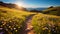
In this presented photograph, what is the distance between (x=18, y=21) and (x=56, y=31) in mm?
1273

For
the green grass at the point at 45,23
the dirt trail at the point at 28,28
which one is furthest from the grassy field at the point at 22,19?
the dirt trail at the point at 28,28

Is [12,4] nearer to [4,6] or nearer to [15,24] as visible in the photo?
[4,6]

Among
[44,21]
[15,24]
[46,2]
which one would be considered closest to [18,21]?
[15,24]

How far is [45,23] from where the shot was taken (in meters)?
3.45

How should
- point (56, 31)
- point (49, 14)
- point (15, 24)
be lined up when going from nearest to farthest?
point (56, 31) → point (15, 24) → point (49, 14)

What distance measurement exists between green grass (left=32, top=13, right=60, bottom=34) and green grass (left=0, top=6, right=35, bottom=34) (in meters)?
0.37

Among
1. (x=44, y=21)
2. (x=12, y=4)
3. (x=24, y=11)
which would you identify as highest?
(x=12, y=4)

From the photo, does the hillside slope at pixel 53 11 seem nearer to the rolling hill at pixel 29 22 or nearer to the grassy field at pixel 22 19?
the rolling hill at pixel 29 22

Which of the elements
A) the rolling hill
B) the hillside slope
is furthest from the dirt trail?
the hillside slope

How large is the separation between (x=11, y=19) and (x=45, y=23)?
1.11 metres

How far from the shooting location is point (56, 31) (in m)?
3.12

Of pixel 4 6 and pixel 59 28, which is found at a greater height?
pixel 4 6

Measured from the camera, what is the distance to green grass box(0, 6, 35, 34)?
315cm

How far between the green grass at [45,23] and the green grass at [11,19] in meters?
0.37
